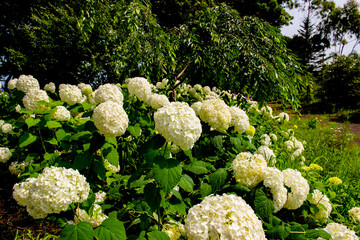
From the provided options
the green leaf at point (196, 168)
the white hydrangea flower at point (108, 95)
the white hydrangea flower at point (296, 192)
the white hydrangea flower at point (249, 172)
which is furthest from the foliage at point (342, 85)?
the white hydrangea flower at point (108, 95)

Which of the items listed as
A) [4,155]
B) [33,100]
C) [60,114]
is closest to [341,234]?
[60,114]

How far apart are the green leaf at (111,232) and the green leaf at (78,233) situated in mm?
60

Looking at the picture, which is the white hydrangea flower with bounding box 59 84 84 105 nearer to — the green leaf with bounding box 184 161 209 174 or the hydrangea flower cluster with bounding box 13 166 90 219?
the hydrangea flower cluster with bounding box 13 166 90 219

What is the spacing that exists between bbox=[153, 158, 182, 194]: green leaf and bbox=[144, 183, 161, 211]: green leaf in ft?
0.52

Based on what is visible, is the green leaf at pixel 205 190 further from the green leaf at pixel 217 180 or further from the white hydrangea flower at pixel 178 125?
the white hydrangea flower at pixel 178 125

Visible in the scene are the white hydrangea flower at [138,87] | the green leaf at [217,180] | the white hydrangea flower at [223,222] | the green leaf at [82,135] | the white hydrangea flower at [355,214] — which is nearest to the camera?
the white hydrangea flower at [223,222]

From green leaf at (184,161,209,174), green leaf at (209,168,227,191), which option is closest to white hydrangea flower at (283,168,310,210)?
green leaf at (209,168,227,191)

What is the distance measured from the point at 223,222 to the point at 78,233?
2.04ft

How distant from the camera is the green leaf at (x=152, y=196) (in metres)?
1.02

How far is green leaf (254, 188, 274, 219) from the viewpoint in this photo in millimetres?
1144

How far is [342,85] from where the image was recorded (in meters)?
11.0

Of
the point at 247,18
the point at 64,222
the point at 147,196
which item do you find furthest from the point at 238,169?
the point at 247,18

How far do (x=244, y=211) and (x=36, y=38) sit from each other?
9.88 metres

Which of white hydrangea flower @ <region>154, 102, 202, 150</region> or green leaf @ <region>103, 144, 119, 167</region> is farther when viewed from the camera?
green leaf @ <region>103, 144, 119, 167</region>
